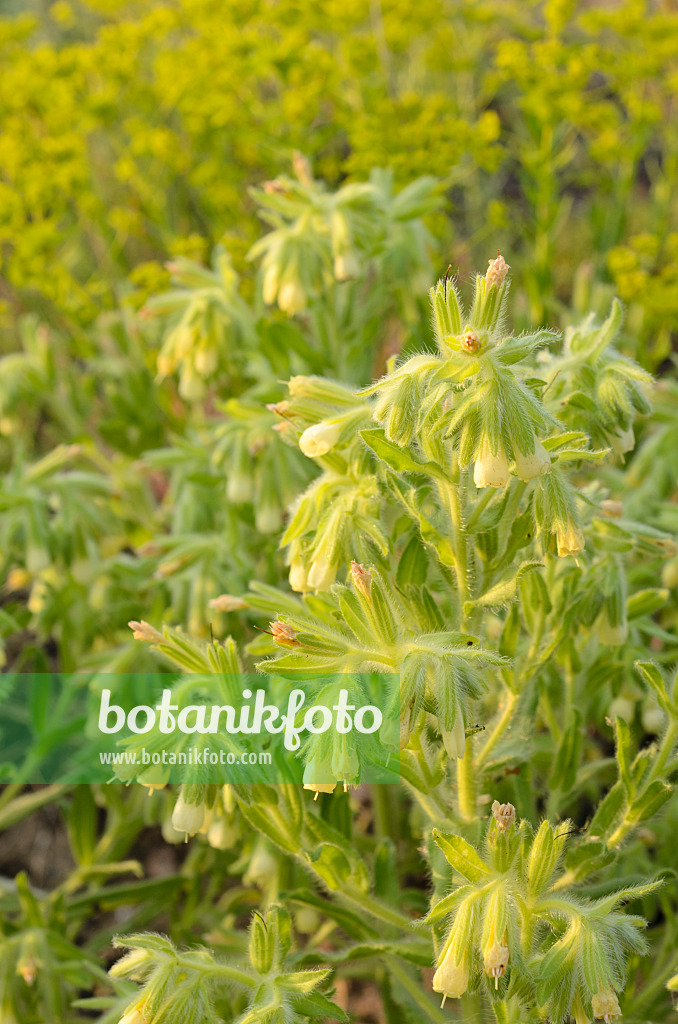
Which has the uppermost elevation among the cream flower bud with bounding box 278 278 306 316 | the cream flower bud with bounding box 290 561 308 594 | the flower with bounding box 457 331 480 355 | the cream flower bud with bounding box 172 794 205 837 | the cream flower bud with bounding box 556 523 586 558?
the flower with bounding box 457 331 480 355

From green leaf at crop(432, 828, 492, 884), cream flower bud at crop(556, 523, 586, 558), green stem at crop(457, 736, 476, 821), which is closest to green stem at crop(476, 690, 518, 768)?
green stem at crop(457, 736, 476, 821)

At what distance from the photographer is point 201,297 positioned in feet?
10.5

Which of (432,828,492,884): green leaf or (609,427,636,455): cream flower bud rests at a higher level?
(609,427,636,455): cream flower bud

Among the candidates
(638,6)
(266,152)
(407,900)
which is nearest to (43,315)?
(266,152)

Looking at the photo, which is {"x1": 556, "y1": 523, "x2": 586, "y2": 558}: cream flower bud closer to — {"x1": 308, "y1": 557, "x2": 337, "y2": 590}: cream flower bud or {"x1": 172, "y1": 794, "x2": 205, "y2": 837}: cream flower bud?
{"x1": 308, "y1": 557, "x2": 337, "y2": 590}: cream flower bud

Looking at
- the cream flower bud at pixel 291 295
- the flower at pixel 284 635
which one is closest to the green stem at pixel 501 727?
the flower at pixel 284 635

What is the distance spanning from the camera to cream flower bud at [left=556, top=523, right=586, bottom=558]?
5.50 ft

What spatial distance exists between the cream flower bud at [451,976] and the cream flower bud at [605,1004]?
25 centimetres

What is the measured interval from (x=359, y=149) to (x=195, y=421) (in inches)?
55.3

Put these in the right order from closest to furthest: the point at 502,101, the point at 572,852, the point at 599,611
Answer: the point at 572,852 < the point at 599,611 < the point at 502,101

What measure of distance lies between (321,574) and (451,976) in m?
0.80

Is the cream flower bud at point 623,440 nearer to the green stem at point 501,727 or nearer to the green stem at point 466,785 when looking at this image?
the green stem at point 501,727

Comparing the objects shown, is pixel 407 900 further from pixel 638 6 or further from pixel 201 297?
pixel 638 6

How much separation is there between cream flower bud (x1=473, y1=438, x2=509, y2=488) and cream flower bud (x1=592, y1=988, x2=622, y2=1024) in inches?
38.2
